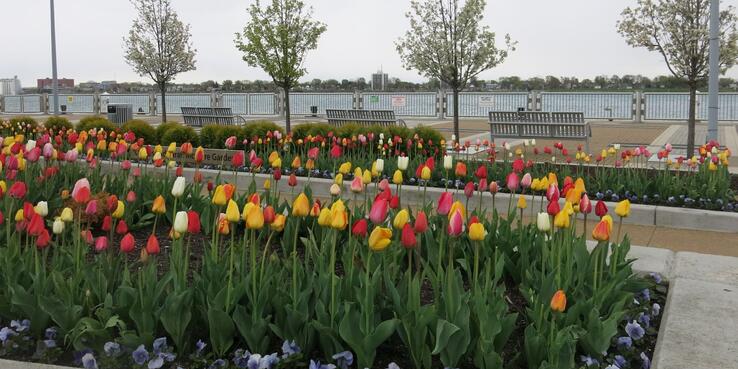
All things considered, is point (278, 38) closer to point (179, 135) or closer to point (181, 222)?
point (179, 135)

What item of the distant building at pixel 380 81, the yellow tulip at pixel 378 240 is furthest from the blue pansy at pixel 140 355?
the distant building at pixel 380 81

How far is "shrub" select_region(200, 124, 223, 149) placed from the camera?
13070 millimetres

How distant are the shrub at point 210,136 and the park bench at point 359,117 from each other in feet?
13.4

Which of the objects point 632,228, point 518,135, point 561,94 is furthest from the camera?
point 561,94

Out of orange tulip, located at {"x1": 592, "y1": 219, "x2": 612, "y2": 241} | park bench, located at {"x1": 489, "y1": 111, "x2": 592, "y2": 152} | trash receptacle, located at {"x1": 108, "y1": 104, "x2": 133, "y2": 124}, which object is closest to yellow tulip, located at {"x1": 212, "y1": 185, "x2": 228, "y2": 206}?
orange tulip, located at {"x1": 592, "y1": 219, "x2": 612, "y2": 241}

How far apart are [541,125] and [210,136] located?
6795 millimetres

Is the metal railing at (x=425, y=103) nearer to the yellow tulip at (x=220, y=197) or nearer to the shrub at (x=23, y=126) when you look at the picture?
the shrub at (x=23, y=126)

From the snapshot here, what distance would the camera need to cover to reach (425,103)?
36562 mm

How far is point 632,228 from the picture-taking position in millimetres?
7574

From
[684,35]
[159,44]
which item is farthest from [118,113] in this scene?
[684,35]

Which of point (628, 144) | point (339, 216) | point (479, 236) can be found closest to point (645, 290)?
point (479, 236)

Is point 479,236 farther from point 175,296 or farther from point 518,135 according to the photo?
point 518,135

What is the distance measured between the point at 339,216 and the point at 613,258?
170 centimetres

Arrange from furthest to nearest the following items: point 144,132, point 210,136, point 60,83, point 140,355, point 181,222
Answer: point 60,83
point 144,132
point 210,136
point 181,222
point 140,355
